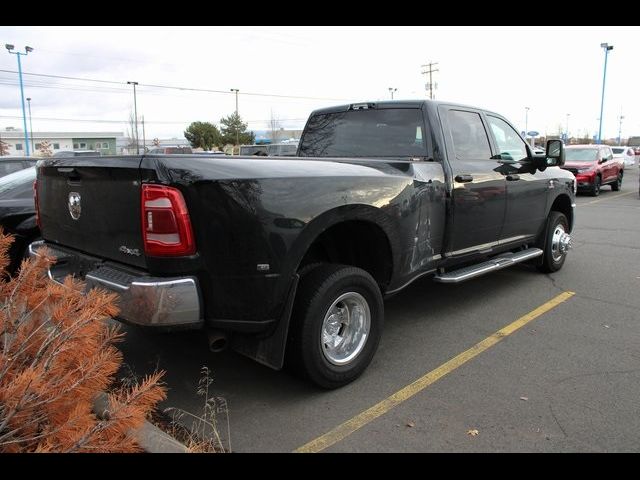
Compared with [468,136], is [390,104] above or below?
above

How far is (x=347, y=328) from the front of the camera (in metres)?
3.72

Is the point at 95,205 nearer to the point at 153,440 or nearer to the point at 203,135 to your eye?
the point at 153,440

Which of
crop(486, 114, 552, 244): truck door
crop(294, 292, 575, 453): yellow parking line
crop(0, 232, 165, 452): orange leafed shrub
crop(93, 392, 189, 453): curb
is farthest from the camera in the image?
crop(486, 114, 552, 244): truck door

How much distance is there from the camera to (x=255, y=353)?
323cm

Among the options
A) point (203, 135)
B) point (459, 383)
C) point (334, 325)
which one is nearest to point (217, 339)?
point (334, 325)

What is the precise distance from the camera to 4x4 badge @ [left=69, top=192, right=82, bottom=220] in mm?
3447

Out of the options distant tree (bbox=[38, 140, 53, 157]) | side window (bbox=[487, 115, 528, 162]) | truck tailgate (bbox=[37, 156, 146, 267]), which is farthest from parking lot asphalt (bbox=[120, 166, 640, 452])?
distant tree (bbox=[38, 140, 53, 157])

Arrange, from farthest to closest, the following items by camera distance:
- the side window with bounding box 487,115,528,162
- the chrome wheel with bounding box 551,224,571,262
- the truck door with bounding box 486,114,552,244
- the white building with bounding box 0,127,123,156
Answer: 1. the white building with bounding box 0,127,123,156
2. the chrome wheel with bounding box 551,224,571,262
3. the side window with bounding box 487,115,528,162
4. the truck door with bounding box 486,114,552,244

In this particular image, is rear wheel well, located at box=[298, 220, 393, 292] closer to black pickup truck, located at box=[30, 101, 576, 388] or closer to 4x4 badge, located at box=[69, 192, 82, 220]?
black pickup truck, located at box=[30, 101, 576, 388]

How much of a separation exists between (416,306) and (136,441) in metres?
3.59

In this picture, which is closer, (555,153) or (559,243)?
(555,153)

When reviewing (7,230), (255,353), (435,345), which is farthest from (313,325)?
(7,230)

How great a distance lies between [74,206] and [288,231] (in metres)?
1.54

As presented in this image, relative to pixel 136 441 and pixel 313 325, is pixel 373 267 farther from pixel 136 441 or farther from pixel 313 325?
pixel 136 441
